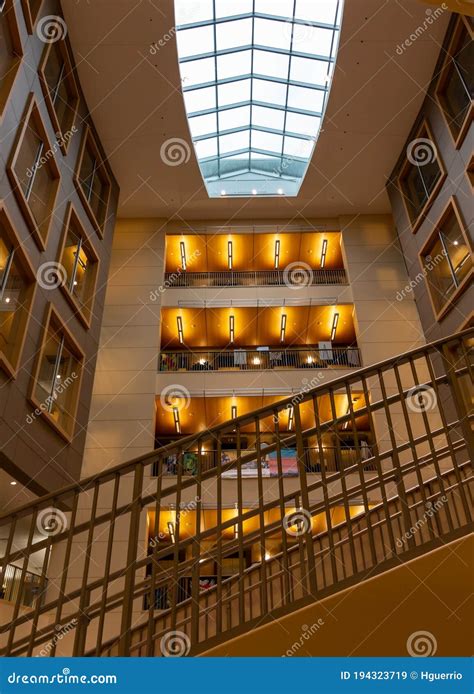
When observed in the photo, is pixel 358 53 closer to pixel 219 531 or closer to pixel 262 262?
pixel 262 262

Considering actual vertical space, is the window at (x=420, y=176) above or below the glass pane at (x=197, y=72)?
below

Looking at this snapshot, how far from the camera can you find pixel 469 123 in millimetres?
12516

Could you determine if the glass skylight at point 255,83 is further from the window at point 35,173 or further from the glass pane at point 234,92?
the window at point 35,173

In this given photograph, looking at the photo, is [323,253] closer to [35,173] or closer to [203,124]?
[203,124]

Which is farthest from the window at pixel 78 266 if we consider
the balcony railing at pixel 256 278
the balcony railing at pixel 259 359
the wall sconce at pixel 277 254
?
the wall sconce at pixel 277 254

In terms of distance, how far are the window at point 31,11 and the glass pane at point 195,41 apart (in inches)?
225

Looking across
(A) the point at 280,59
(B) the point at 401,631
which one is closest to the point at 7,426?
(B) the point at 401,631

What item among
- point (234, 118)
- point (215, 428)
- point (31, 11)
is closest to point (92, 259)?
point (31, 11)

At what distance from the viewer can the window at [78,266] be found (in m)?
13.3

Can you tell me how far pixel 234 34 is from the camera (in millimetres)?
16938

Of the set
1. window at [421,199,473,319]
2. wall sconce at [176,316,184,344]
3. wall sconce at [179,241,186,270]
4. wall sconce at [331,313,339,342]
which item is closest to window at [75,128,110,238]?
wall sconce at [179,241,186,270]

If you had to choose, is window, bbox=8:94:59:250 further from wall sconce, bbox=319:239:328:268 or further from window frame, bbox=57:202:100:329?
wall sconce, bbox=319:239:328:268

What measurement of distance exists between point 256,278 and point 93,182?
7.66 m

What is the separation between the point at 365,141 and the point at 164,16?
24.7ft
